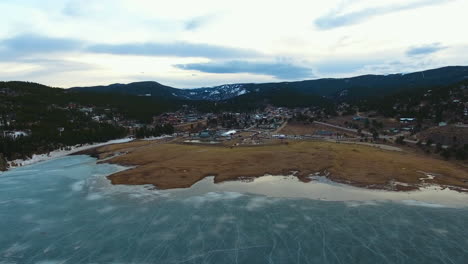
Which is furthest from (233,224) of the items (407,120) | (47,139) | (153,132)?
(407,120)

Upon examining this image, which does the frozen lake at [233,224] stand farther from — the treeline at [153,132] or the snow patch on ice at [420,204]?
the treeline at [153,132]

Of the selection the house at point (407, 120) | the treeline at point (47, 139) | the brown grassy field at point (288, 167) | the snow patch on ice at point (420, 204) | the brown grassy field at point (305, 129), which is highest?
the treeline at point (47, 139)

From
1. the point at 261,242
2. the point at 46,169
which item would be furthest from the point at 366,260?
the point at 46,169

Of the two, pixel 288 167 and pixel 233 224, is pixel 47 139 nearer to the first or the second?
pixel 288 167

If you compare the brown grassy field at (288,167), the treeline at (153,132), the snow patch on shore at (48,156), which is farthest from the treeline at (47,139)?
the brown grassy field at (288,167)

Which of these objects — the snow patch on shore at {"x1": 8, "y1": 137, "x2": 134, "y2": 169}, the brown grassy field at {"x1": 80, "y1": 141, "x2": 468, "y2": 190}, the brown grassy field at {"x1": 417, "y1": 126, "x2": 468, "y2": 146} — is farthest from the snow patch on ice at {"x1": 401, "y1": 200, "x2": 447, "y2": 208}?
the snow patch on shore at {"x1": 8, "y1": 137, "x2": 134, "y2": 169}
